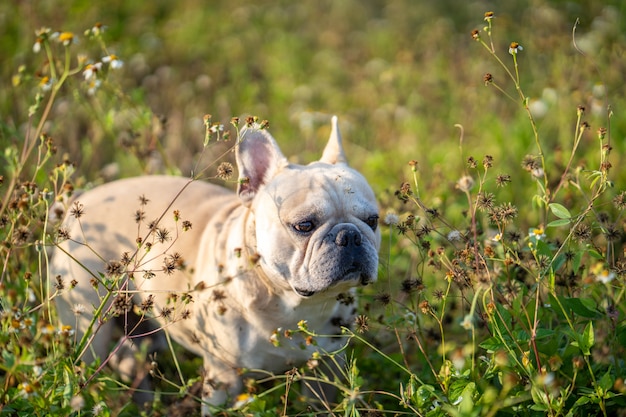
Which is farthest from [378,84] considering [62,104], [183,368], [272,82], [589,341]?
[589,341]

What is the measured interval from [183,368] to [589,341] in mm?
2204

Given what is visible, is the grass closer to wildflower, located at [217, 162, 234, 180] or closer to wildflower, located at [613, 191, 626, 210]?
wildflower, located at [613, 191, 626, 210]

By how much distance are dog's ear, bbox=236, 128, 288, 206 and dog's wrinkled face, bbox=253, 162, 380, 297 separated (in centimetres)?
10

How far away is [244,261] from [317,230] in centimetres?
41

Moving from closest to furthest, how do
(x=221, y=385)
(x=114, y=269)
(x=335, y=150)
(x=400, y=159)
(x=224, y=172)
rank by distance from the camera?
(x=114, y=269)
(x=224, y=172)
(x=221, y=385)
(x=335, y=150)
(x=400, y=159)

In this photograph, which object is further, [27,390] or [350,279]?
[350,279]

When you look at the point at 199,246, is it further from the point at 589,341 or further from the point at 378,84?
the point at 378,84

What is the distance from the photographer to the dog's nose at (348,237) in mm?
2941

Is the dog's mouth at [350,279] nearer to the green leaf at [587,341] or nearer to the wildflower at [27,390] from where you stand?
the green leaf at [587,341]

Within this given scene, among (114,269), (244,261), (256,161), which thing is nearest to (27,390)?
(114,269)

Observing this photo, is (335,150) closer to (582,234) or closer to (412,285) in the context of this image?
(412,285)

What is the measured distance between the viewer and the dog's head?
295 centimetres

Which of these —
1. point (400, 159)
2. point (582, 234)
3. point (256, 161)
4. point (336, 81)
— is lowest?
point (336, 81)

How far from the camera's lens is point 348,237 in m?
2.95
